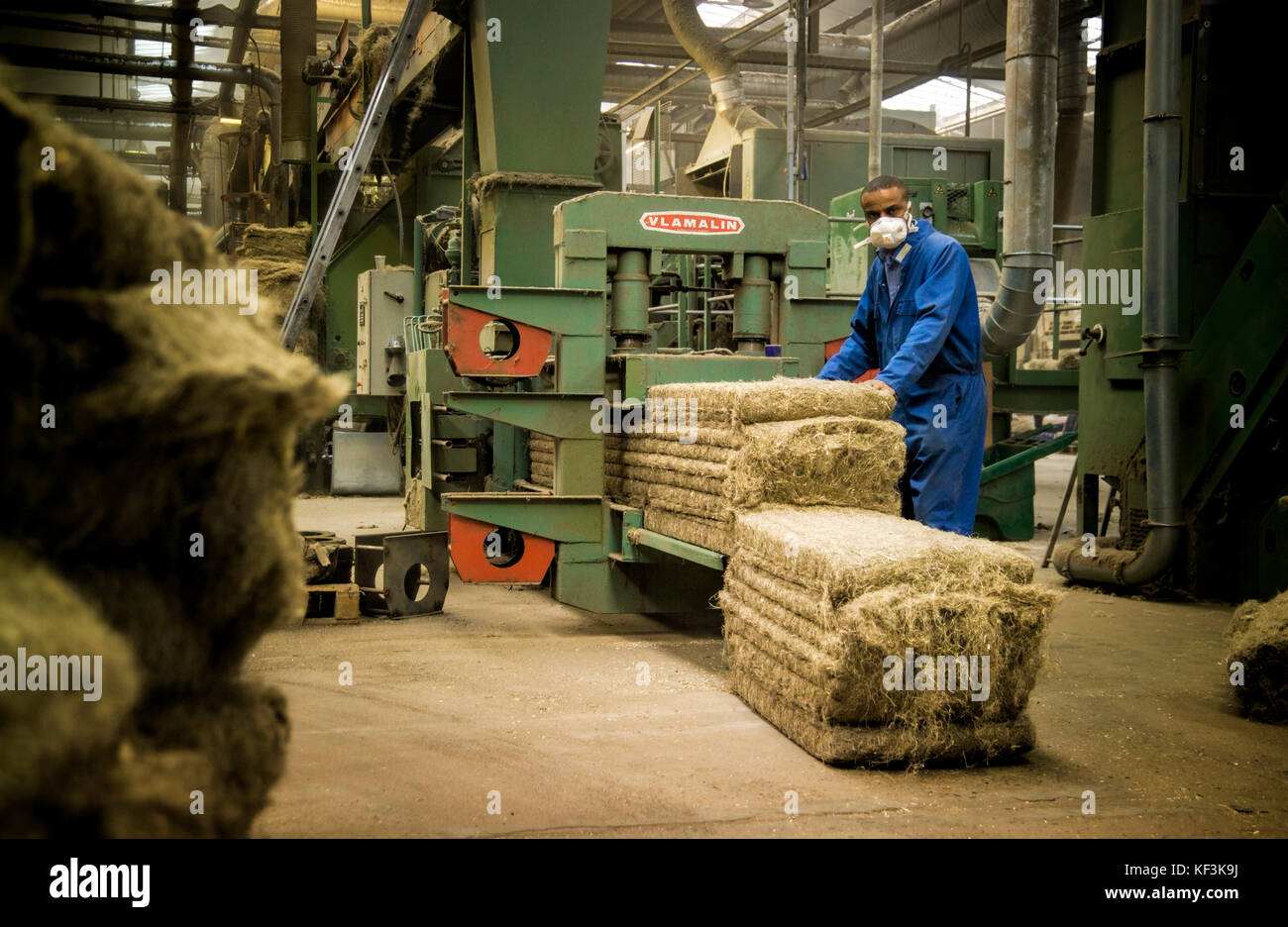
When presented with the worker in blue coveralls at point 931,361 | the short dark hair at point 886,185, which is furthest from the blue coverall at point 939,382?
the short dark hair at point 886,185

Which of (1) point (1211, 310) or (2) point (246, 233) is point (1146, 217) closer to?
(1) point (1211, 310)

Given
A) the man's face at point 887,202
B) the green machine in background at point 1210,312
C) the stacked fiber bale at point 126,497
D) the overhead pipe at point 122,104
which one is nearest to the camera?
the stacked fiber bale at point 126,497

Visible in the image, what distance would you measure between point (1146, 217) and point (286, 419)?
571 centimetres

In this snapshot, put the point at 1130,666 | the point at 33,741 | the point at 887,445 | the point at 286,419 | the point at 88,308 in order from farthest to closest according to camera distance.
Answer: the point at 1130,666 < the point at 887,445 < the point at 286,419 < the point at 88,308 < the point at 33,741

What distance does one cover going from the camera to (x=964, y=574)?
3309mm

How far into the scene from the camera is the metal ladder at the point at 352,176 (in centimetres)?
761

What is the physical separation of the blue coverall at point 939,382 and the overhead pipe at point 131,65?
11.1 m

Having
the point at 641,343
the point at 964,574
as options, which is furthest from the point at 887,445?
the point at 641,343

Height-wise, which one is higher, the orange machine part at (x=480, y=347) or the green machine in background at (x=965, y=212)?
the green machine in background at (x=965, y=212)

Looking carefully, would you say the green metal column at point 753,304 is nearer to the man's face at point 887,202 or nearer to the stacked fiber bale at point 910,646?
the man's face at point 887,202

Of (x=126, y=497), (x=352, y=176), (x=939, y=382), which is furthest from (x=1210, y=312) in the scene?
(x=126, y=497)

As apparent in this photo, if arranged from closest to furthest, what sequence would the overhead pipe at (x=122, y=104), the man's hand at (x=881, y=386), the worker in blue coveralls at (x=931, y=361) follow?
1. the man's hand at (x=881, y=386)
2. the worker in blue coveralls at (x=931, y=361)
3. the overhead pipe at (x=122, y=104)

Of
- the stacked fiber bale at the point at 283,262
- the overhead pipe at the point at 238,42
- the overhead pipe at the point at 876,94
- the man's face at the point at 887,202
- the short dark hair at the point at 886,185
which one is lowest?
the man's face at the point at 887,202

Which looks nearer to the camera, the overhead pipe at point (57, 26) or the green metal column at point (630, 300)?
the green metal column at point (630, 300)
